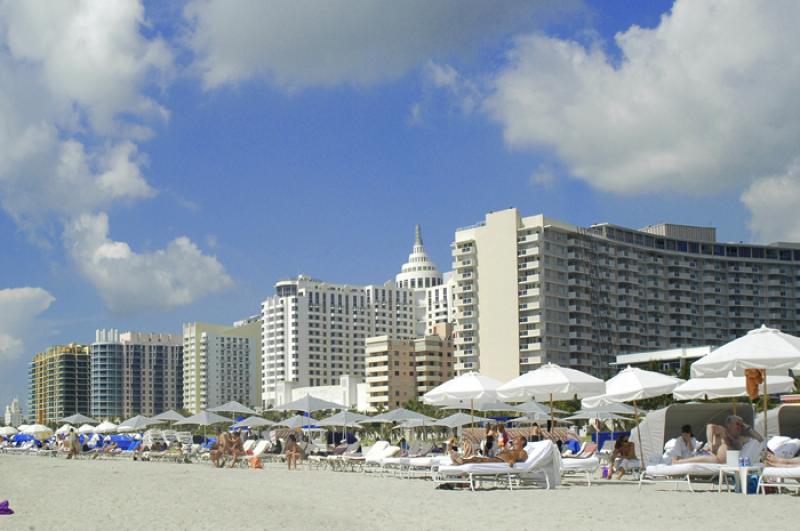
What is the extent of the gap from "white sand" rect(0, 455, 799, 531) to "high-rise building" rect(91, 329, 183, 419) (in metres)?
175

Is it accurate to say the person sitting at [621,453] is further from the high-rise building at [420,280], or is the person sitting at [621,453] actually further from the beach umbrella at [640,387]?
the high-rise building at [420,280]

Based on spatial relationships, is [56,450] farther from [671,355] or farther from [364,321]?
[364,321]

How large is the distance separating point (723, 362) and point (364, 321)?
15217 cm

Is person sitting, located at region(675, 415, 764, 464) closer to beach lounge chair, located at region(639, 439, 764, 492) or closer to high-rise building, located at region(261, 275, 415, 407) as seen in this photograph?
beach lounge chair, located at region(639, 439, 764, 492)

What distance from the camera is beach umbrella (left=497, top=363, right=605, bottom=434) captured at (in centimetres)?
1995

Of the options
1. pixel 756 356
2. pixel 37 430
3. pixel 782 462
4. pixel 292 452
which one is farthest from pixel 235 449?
pixel 37 430

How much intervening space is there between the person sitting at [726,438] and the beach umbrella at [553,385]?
448cm

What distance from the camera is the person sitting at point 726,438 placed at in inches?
581

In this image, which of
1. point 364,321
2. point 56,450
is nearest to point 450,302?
point 364,321

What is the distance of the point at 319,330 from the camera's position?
16138 cm

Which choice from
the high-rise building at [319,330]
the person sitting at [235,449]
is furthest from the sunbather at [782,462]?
the high-rise building at [319,330]

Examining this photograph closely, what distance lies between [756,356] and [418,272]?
560ft

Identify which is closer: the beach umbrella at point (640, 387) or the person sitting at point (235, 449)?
the beach umbrella at point (640, 387)

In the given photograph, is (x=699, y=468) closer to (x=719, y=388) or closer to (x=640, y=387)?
(x=640, y=387)
